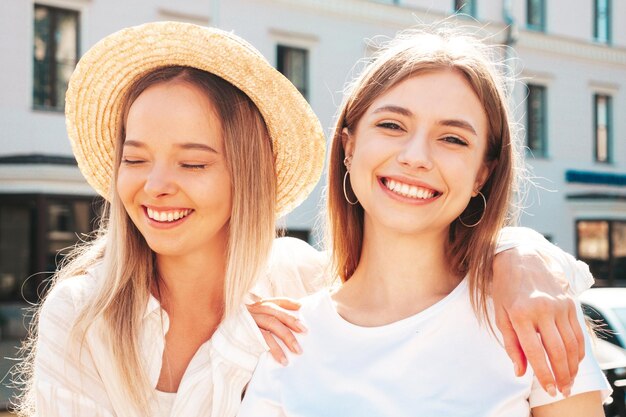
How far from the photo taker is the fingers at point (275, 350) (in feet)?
7.54

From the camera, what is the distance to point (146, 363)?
2561 millimetres

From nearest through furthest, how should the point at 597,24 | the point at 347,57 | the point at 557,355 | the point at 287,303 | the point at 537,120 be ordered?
the point at 557,355
the point at 287,303
the point at 347,57
the point at 537,120
the point at 597,24

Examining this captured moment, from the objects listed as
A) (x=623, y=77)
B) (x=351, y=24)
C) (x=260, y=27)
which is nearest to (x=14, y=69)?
(x=260, y=27)

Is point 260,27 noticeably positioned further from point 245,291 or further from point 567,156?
point 245,291

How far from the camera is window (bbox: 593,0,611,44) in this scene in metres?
20.5

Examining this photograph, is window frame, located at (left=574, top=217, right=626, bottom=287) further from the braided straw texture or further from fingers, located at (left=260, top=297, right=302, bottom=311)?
fingers, located at (left=260, top=297, right=302, bottom=311)

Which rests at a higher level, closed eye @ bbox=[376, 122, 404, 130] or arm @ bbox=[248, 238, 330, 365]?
closed eye @ bbox=[376, 122, 404, 130]

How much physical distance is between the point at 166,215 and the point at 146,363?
492 mm

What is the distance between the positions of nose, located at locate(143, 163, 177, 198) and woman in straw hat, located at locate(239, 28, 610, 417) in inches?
22.2

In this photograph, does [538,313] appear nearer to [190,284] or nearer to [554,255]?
[554,255]

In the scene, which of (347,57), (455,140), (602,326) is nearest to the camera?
(455,140)

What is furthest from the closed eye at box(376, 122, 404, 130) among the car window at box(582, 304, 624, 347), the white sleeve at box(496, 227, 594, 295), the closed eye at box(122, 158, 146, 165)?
the car window at box(582, 304, 624, 347)

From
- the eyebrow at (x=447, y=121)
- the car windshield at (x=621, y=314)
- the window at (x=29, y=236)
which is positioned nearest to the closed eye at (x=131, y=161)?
the eyebrow at (x=447, y=121)

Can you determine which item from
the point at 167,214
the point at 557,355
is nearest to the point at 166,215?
the point at 167,214
